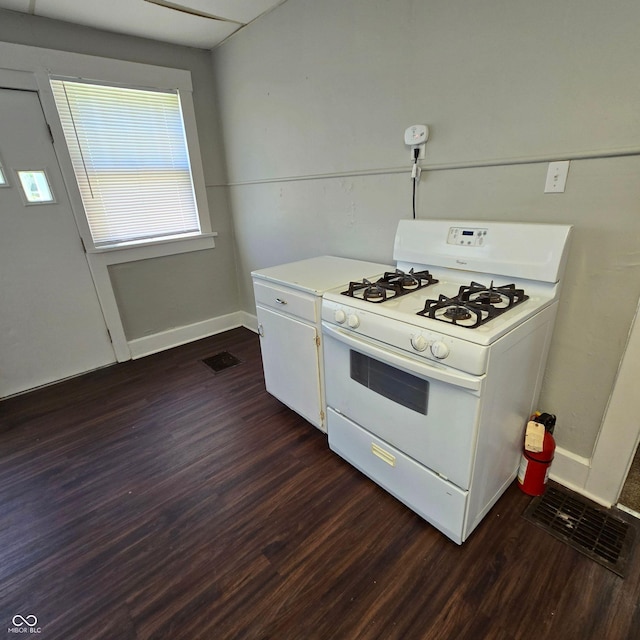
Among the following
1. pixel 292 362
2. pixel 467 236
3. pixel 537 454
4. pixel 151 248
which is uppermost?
pixel 467 236

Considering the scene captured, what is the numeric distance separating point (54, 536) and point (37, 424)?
41.2 inches

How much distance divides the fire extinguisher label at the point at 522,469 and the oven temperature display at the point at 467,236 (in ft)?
3.23

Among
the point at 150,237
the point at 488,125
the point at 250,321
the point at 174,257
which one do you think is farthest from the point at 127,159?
the point at 488,125

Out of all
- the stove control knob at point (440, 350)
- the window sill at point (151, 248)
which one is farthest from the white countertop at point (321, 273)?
the window sill at point (151, 248)

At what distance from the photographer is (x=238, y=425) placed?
215cm

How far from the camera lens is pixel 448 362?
1116 millimetres

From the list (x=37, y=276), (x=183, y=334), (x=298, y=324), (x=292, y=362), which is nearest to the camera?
(x=298, y=324)

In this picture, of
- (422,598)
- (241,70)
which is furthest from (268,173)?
(422,598)

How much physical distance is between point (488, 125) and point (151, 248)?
8.55 ft

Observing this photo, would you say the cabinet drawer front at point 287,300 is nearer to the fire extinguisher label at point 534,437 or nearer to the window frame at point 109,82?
the fire extinguisher label at point 534,437

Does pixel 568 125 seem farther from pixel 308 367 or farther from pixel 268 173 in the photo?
pixel 268 173

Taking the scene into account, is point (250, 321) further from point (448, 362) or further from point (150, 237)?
point (448, 362)

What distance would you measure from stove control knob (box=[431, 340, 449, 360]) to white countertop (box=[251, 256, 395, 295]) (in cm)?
66

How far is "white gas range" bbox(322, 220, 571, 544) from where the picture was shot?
1147 millimetres
